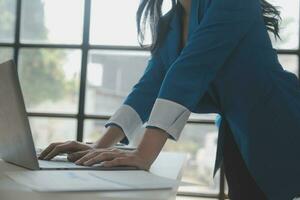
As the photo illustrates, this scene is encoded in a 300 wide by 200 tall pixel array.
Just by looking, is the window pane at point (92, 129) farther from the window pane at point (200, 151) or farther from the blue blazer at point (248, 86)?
the blue blazer at point (248, 86)

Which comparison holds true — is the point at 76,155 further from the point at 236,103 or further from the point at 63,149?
the point at 236,103

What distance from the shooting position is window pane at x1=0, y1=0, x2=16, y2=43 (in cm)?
219

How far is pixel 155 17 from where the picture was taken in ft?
3.95

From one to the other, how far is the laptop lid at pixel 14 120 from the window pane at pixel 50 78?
1251 millimetres

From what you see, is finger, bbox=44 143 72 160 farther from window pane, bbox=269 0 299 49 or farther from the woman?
window pane, bbox=269 0 299 49

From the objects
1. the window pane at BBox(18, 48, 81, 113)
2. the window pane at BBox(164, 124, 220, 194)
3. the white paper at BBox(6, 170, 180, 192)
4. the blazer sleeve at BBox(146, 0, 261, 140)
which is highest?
the blazer sleeve at BBox(146, 0, 261, 140)

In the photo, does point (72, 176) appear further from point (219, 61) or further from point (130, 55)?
→ point (130, 55)

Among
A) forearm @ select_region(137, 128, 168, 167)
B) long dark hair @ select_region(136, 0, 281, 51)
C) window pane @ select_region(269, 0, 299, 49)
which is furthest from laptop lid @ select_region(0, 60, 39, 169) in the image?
window pane @ select_region(269, 0, 299, 49)

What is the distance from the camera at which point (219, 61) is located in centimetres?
90

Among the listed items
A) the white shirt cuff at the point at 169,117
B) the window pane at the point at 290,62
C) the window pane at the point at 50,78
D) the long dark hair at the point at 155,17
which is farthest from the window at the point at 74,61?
the white shirt cuff at the point at 169,117

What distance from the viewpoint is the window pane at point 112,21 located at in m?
2.11

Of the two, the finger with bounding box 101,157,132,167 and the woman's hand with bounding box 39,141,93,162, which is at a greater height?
the finger with bounding box 101,157,132,167

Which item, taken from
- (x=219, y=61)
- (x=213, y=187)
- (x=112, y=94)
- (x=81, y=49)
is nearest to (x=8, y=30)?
(x=81, y=49)

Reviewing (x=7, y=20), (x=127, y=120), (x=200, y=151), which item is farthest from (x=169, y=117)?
(x=7, y=20)
